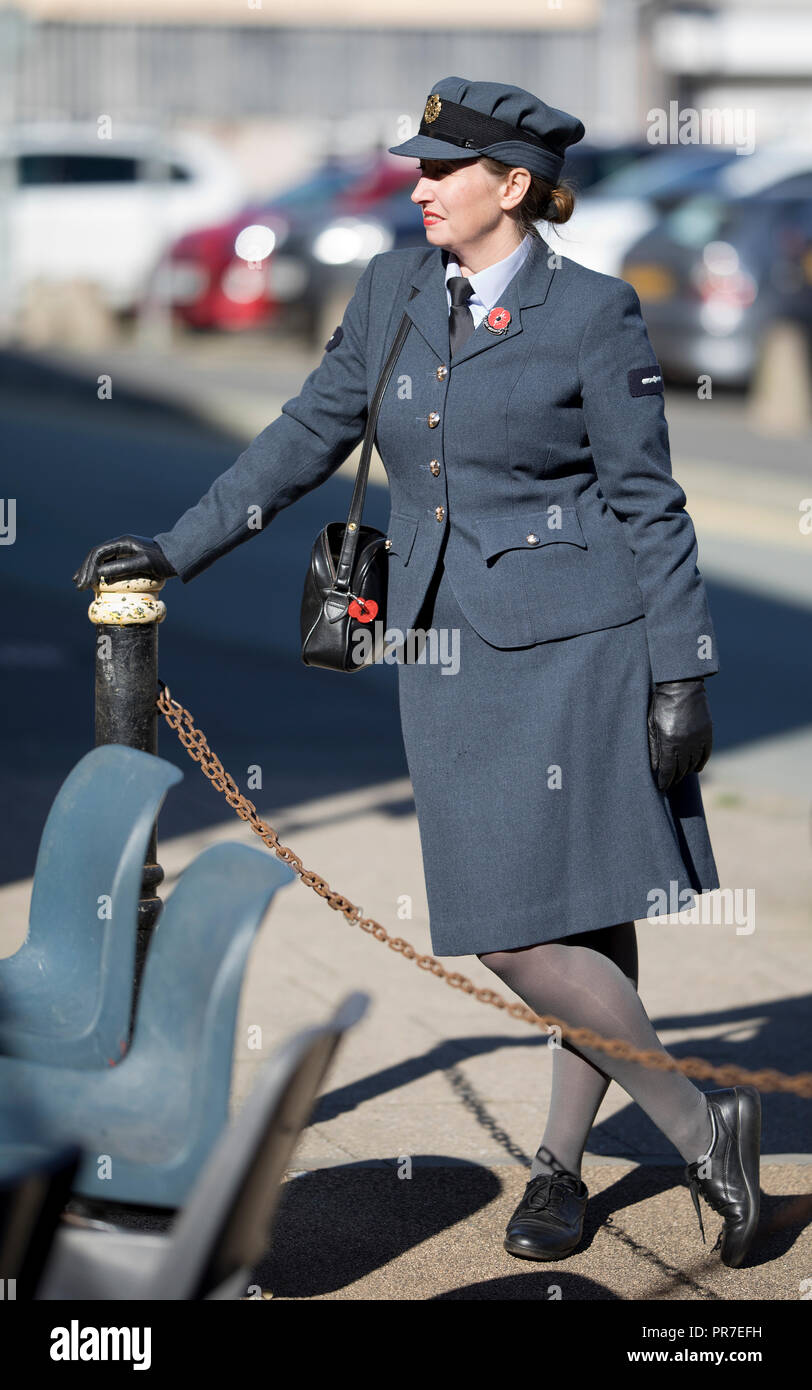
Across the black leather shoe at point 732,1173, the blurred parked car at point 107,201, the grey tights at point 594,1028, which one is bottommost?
the black leather shoe at point 732,1173

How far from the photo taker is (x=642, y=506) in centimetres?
347

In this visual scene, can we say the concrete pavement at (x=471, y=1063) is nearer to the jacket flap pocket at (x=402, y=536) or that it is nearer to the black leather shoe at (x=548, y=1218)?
the black leather shoe at (x=548, y=1218)

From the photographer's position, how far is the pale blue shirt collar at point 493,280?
3562 millimetres

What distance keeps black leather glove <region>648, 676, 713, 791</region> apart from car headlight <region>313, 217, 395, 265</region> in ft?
48.4

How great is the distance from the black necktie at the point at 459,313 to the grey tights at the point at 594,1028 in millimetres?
1105

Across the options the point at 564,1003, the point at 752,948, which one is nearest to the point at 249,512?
the point at 564,1003

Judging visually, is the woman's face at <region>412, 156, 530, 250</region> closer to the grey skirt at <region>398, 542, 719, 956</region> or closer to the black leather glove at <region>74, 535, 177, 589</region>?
the grey skirt at <region>398, 542, 719, 956</region>

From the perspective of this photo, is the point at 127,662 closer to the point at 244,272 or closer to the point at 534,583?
the point at 534,583

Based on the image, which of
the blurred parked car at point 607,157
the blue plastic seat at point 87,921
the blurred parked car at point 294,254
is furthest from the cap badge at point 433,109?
the blurred parked car at point 607,157

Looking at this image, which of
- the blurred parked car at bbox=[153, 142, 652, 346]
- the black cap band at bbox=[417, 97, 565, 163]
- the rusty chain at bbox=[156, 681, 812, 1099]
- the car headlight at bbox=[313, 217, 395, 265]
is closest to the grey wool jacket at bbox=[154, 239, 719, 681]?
the black cap band at bbox=[417, 97, 565, 163]

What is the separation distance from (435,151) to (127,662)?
3.54ft

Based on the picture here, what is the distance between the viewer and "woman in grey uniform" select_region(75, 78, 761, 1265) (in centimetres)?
346

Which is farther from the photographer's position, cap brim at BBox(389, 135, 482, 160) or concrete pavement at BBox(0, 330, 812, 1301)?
concrete pavement at BBox(0, 330, 812, 1301)

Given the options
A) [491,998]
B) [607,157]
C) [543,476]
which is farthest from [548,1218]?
[607,157]
